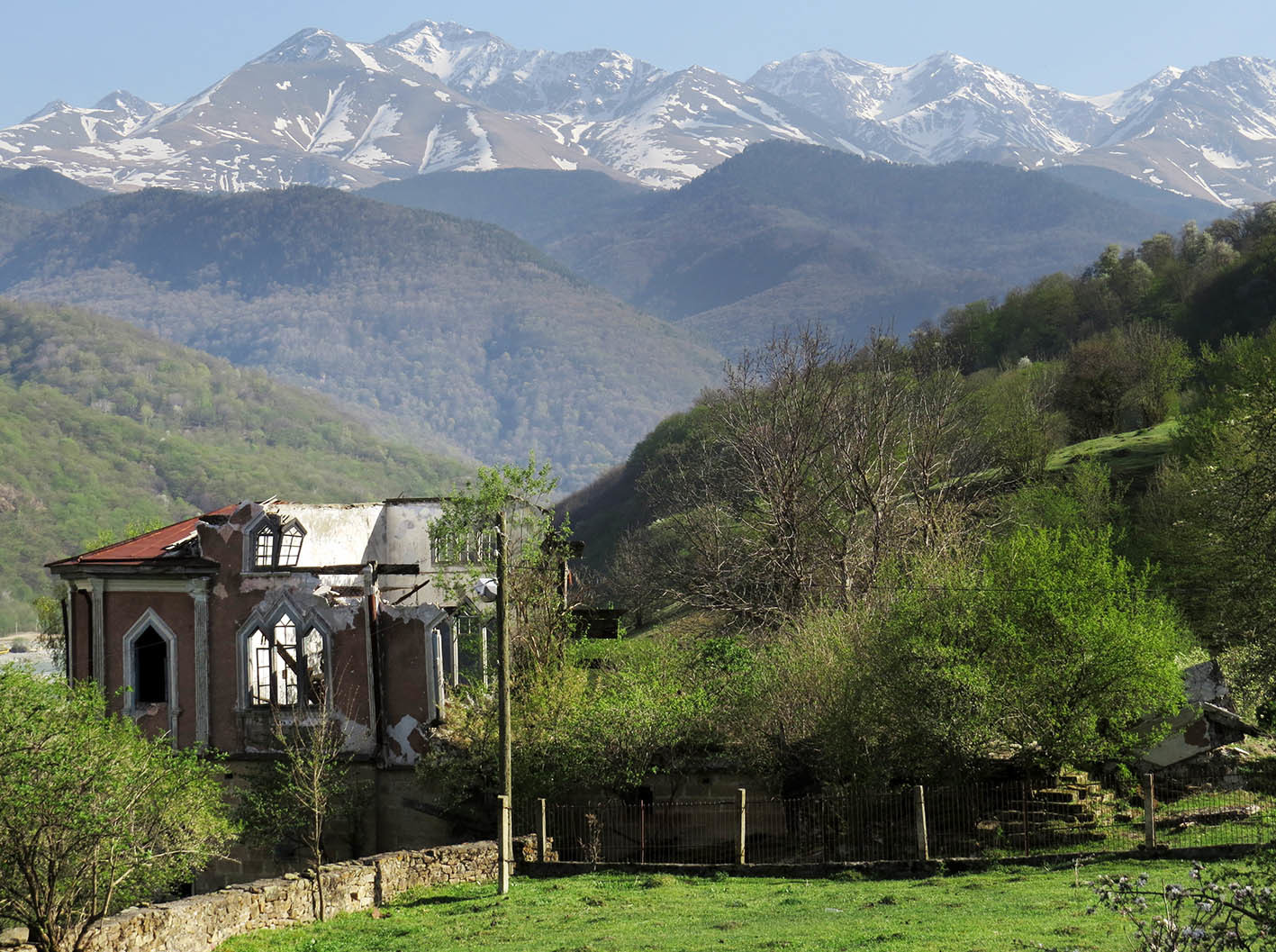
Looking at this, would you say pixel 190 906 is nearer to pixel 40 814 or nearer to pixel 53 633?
pixel 40 814

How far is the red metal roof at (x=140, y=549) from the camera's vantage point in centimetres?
3562

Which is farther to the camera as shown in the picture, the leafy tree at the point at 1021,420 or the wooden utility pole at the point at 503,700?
the leafy tree at the point at 1021,420

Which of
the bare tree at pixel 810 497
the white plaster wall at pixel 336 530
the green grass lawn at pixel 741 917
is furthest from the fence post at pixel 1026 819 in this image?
the white plaster wall at pixel 336 530

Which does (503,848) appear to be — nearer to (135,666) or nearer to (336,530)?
(336,530)

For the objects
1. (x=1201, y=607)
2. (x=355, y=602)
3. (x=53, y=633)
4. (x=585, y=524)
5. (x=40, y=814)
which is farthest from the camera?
(x=585, y=524)

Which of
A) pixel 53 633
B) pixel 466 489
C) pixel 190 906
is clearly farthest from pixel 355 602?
pixel 53 633

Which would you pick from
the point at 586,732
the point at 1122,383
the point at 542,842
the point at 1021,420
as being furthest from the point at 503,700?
the point at 1122,383

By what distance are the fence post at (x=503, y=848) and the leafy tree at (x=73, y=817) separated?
543 centimetres

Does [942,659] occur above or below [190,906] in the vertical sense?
above

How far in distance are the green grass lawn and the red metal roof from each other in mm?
14531

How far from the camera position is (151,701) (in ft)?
118

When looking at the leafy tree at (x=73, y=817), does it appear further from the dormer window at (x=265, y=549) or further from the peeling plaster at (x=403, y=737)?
the dormer window at (x=265, y=549)

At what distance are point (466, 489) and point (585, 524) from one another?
390 feet

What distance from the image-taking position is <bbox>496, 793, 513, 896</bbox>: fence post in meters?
25.3
